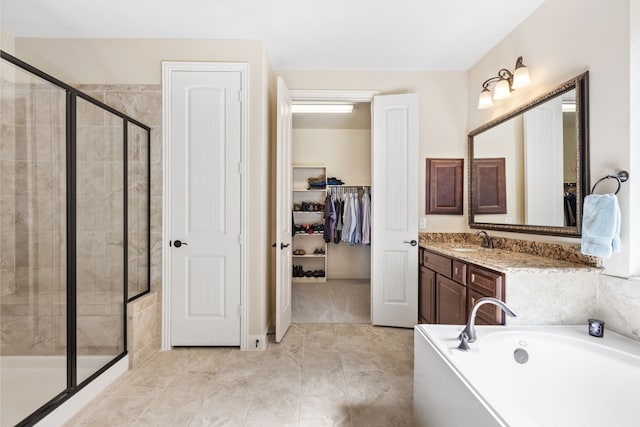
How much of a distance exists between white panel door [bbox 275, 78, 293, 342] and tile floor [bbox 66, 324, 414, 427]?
28 centimetres

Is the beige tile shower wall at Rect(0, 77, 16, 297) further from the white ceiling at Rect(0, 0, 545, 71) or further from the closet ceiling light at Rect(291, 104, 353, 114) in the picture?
the closet ceiling light at Rect(291, 104, 353, 114)

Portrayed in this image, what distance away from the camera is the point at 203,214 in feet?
7.85

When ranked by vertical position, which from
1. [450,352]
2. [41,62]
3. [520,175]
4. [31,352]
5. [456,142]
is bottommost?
[31,352]

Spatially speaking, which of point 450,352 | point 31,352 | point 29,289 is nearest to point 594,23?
point 450,352

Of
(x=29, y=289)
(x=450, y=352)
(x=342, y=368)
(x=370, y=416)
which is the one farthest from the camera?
(x=342, y=368)

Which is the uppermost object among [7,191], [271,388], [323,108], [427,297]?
[323,108]

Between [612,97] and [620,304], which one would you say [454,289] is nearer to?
[620,304]

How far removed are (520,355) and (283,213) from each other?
1.90 meters

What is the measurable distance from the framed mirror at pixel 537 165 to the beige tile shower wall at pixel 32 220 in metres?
3.19

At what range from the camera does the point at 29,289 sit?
1850 millimetres

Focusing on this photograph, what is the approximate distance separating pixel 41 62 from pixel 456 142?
395 cm

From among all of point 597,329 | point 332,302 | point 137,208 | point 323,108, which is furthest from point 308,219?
point 597,329

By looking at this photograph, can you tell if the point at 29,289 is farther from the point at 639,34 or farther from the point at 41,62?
the point at 639,34

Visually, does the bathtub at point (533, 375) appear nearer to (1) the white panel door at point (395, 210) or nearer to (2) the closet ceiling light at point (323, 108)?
(1) the white panel door at point (395, 210)
